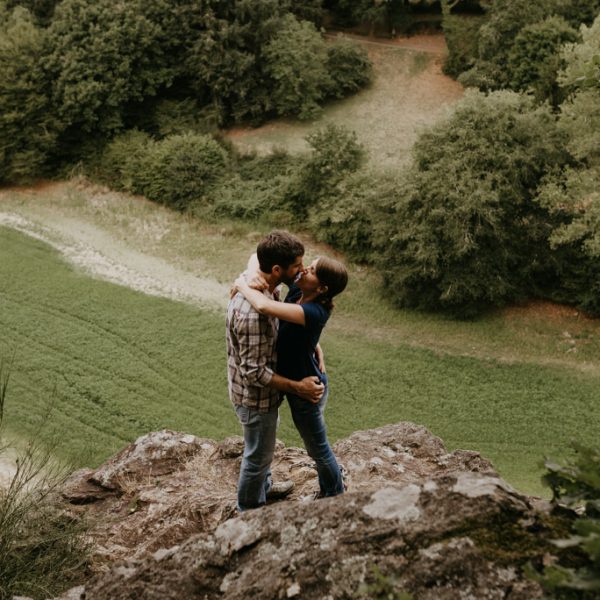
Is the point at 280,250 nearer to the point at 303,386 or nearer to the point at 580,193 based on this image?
the point at 303,386

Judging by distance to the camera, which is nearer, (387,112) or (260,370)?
(260,370)

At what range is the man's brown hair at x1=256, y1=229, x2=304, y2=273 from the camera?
6.02 metres

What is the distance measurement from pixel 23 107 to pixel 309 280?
94.3 ft

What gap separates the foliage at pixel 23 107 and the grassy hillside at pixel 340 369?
812 cm

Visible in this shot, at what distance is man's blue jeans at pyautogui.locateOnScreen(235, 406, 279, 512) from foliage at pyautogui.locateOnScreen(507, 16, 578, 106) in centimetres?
2309

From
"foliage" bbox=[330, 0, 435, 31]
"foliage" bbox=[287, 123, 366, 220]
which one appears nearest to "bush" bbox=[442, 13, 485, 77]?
"foliage" bbox=[330, 0, 435, 31]

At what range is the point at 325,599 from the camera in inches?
175

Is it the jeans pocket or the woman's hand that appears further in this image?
the jeans pocket

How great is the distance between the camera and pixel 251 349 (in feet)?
20.3

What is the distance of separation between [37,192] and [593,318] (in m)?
24.3

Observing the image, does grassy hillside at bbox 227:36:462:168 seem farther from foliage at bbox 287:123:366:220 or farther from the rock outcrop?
the rock outcrop

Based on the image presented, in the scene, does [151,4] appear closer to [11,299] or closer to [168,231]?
[168,231]

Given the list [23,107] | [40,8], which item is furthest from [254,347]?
[40,8]

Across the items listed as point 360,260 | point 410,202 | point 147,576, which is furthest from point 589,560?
point 360,260
